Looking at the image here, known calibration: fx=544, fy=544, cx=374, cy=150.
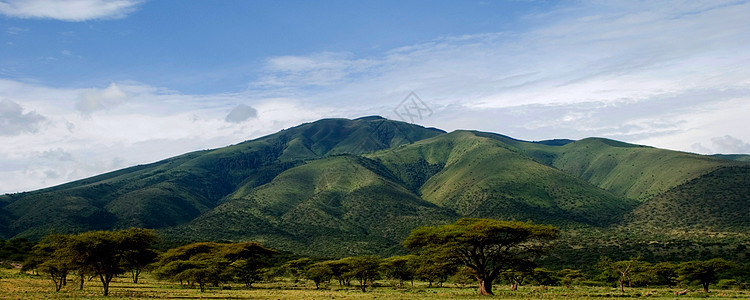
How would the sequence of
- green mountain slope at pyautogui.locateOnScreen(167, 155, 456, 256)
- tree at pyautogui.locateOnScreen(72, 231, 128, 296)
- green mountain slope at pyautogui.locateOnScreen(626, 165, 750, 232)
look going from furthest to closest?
green mountain slope at pyautogui.locateOnScreen(167, 155, 456, 256) → green mountain slope at pyautogui.locateOnScreen(626, 165, 750, 232) → tree at pyautogui.locateOnScreen(72, 231, 128, 296)

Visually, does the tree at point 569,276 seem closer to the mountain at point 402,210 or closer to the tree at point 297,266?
the tree at point 297,266

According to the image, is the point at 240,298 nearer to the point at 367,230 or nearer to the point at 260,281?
the point at 260,281

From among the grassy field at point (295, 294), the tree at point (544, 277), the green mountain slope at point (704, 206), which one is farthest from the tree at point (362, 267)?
the green mountain slope at point (704, 206)

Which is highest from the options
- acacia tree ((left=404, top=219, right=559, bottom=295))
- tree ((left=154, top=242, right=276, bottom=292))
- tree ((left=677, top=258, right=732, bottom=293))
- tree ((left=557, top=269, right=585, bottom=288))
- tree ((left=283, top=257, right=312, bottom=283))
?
acacia tree ((left=404, top=219, right=559, bottom=295))

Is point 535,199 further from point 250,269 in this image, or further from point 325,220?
point 250,269

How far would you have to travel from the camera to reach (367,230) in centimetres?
16038

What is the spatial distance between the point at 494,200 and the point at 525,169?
36710 mm

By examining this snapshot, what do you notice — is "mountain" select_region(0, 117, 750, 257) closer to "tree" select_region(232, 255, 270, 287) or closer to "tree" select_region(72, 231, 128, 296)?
"tree" select_region(232, 255, 270, 287)

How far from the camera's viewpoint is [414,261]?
2921 inches

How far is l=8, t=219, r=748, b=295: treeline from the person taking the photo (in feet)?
156

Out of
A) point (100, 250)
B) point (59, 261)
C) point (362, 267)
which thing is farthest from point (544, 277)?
point (59, 261)

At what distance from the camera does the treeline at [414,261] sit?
4756 centimetres

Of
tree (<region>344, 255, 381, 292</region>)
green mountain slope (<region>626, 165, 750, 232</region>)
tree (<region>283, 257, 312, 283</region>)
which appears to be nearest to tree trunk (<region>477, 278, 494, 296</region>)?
tree (<region>344, 255, 381, 292</region>)

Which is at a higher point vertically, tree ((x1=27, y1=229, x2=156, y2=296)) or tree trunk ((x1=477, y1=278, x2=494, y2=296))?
tree ((x1=27, y1=229, x2=156, y2=296))
